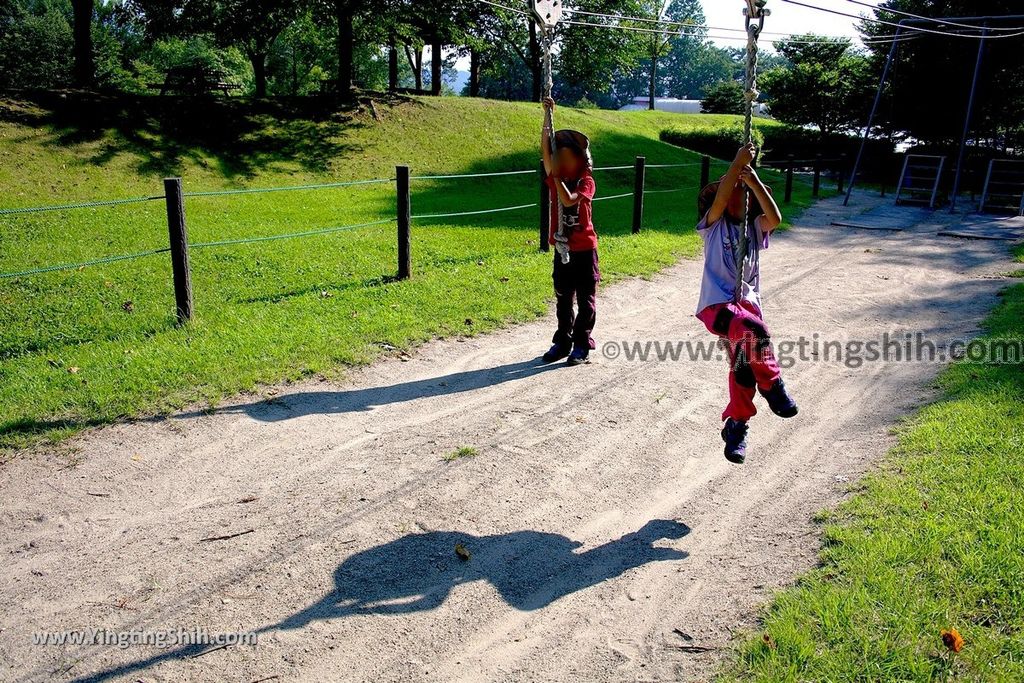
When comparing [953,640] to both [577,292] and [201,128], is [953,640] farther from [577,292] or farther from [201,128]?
[201,128]

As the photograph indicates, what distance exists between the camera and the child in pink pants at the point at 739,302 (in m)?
4.14

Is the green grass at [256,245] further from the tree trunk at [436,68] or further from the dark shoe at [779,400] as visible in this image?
the tree trunk at [436,68]

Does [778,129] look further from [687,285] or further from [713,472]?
[713,472]

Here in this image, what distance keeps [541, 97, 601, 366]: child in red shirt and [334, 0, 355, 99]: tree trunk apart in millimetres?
18492

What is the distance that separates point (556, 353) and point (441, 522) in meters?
2.89

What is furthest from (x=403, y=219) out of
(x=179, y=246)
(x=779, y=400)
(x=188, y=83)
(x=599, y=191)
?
(x=188, y=83)

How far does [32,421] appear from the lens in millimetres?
5066

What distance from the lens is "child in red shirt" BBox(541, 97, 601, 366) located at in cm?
620

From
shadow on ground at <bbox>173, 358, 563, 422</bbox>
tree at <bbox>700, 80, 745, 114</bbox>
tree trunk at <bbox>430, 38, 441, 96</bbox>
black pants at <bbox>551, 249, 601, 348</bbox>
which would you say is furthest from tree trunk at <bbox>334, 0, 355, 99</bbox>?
tree at <bbox>700, 80, 745, 114</bbox>

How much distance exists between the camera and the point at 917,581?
129 inches

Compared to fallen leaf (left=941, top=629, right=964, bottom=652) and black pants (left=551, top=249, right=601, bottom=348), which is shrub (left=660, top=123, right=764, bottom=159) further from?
fallen leaf (left=941, top=629, right=964, bottom=652)

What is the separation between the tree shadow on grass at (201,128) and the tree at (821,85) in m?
19.7

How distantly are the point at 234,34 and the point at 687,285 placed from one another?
21.6m

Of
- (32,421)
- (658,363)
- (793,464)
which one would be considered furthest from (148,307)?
(793,464)
